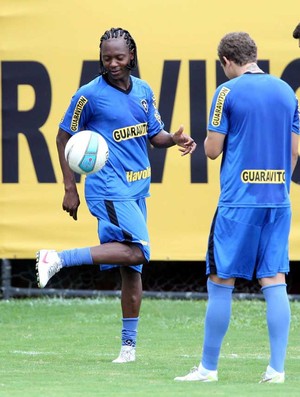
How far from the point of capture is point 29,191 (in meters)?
11.2

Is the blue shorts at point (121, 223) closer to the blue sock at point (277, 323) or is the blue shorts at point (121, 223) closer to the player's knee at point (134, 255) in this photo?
the player's knee at point (134, 255)

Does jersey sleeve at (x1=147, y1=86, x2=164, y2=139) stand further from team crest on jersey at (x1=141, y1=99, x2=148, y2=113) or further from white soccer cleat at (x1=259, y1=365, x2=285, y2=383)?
white soccer cleat at (x1=259, y1=365, x2=285, y2=383)

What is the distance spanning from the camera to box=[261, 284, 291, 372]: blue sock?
6.26 meters

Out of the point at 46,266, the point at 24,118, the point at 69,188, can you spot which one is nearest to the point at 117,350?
the point at 69,188

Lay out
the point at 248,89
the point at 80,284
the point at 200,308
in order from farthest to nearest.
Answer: the point at 80,284, the point at 200,308, the point at 248,89

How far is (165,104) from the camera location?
36.8ft

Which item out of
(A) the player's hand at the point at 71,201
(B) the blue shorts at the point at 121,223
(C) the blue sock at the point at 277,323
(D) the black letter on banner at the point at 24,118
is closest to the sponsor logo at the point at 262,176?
(C) the blue sock at the point at 277,323

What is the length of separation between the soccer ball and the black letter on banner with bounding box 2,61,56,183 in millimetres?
3817

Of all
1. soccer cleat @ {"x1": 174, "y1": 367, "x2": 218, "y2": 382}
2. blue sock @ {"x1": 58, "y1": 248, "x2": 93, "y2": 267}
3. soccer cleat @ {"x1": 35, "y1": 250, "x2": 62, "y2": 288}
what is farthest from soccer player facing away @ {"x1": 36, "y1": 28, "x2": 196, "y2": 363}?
soccer cleat @ {"x1": 174, "y1": 367, "x2": 218, "y2": 382}

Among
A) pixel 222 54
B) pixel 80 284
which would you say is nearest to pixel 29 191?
pixel 80 284

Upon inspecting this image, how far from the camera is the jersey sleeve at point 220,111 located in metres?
6.20

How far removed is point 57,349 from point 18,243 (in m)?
3.00

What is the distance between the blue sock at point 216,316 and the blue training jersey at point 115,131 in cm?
148

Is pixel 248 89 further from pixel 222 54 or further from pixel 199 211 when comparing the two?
pixel 199 211
